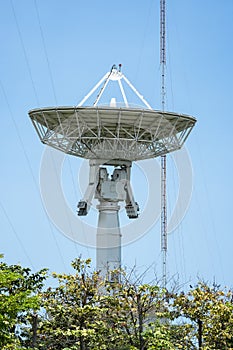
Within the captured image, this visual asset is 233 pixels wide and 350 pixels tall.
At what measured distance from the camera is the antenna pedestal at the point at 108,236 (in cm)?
4978

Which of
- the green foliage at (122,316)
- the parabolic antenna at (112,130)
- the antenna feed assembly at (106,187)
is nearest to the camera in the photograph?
the green foliage at (122,316)

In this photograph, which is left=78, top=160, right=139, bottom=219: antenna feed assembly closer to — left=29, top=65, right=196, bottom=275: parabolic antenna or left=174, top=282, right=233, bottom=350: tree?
left=29, top=65, right=196, bottom=275: parabolic antenna

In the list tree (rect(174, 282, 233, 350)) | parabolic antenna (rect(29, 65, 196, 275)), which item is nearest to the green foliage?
tree (rect(174, 282, 233, 350))

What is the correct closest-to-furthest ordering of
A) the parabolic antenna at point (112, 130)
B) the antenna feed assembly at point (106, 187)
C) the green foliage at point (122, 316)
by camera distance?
the green foliage at point (122, 316) < the parabolic antenna at point (112, 130) < the antenna feed assembly at point (106, 187)

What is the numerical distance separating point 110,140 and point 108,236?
583 centimetres

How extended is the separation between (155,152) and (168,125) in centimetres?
245

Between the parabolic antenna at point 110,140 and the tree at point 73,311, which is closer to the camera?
the tree at point 73,311

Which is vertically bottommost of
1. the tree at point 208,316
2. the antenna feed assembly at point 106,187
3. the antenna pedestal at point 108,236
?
the tree at point 208,316

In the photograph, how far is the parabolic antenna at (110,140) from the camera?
45.5 m

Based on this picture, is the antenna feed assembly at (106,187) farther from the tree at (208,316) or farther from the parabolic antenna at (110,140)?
the tree at (208,316)

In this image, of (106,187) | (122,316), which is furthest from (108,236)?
(122,316)

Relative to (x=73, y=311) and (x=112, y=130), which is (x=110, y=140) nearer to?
(x=112, y=130)

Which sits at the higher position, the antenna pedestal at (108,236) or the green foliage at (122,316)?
the antenna pedestal at (108,236)

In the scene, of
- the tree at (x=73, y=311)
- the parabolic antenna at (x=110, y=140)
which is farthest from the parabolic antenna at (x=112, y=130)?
the tree at (x=73, y=311)
